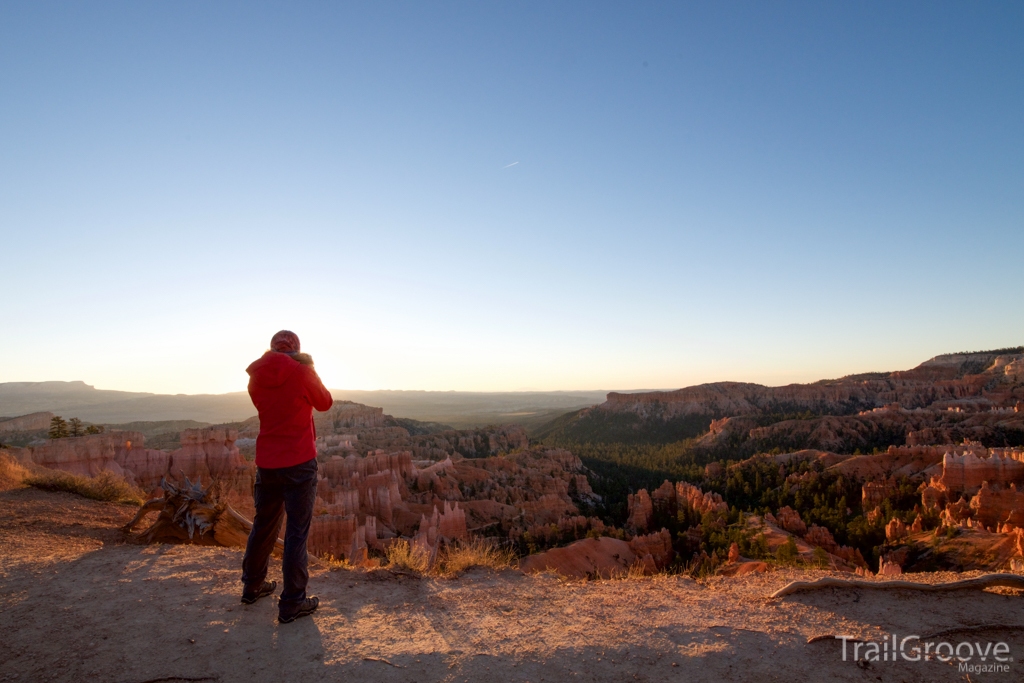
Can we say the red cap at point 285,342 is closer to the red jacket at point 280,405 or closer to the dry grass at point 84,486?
the red jacket at point 280,405

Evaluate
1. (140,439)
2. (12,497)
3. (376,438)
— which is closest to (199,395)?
(376,438)

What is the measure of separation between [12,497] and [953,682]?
11.3 m

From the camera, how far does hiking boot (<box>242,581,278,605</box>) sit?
4215mm

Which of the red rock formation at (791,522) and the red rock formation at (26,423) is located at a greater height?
the red rock formation at (26,423)

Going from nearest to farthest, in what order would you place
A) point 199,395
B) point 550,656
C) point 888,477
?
point 550,656 < point 888,477 < point 199,395

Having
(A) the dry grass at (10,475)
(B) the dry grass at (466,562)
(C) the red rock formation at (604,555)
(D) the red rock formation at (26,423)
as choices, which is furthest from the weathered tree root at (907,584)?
(D) the red rock formation at (26,423)

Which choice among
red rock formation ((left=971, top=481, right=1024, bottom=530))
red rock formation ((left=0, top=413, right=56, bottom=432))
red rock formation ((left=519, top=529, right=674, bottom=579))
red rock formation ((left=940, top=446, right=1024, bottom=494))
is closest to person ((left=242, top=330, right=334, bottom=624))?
red rock formation ((left=519, top=529, right=674, bottom=579))

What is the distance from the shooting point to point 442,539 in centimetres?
2386

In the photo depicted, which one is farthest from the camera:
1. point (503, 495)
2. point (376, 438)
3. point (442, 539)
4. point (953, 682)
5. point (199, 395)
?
point (199, 395)

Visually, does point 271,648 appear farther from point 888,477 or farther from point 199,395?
point 199,395

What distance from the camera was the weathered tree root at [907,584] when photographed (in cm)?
446

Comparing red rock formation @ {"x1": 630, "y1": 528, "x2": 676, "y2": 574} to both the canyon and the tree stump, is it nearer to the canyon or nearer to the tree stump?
the canyon

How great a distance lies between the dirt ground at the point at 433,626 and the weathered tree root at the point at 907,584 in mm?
87

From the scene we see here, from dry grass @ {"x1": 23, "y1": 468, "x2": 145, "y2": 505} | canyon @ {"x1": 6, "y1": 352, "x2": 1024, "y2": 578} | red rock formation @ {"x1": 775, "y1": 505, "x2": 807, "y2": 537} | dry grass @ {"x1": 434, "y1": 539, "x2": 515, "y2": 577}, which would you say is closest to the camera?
dry grass @ {"x1": 434, "y1": 539, "x2": 515, "y2": 577}
